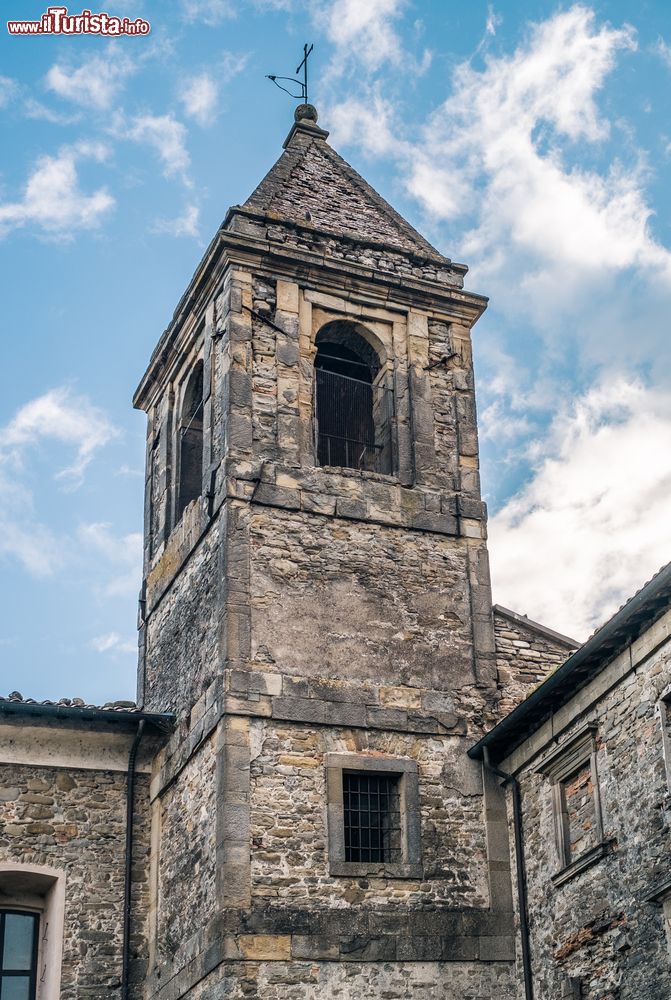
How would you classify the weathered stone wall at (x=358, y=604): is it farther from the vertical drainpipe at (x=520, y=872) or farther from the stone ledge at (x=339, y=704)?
the vertical drainpipe at (x=520, y=872)

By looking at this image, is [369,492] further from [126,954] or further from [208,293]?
[126,954]

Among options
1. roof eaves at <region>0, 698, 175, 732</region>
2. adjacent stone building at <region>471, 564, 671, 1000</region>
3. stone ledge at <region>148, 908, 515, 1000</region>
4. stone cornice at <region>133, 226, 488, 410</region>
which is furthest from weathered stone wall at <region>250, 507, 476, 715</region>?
stone cornice at <region>133, 226, 488, 410</region>

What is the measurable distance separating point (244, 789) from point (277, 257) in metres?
7.23

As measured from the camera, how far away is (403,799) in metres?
16.7

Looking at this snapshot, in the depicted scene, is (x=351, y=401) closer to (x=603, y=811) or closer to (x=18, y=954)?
(x=603, y=811)

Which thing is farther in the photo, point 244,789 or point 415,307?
point 415,307

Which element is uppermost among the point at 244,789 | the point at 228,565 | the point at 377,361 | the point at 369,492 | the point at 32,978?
the point at 377,361

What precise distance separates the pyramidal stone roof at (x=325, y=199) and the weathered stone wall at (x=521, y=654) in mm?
5470

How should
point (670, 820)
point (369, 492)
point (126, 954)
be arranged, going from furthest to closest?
point (369, 492)
point (126, 954)
point (670, 820)

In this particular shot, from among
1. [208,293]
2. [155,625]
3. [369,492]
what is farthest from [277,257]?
[155,625]

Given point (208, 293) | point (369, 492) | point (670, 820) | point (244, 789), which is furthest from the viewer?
point (208, 293)

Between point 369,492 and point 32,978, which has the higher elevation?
point 369,492

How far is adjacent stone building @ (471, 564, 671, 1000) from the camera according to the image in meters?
13.4

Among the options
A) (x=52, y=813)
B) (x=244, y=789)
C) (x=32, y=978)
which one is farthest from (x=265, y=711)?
(x=32, y=978)
